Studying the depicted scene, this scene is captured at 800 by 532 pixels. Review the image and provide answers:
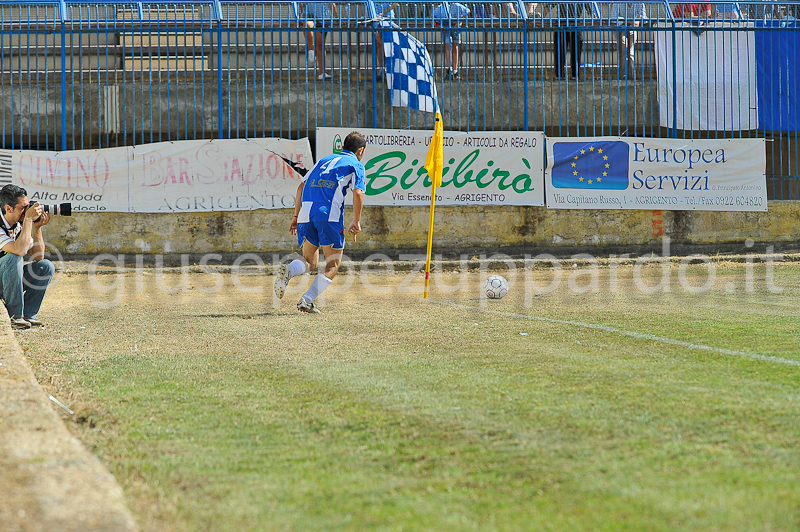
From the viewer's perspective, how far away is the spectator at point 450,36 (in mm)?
13820

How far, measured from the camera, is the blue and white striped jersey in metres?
7.97

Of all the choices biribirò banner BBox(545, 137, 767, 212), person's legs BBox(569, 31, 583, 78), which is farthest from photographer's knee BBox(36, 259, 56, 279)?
person's legs BBox(569, 31, 583, 78)

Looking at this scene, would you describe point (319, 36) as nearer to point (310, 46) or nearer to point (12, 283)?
point (310, 46)

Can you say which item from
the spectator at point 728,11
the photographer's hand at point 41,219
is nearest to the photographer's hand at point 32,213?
the photographer's hand at point 41,219

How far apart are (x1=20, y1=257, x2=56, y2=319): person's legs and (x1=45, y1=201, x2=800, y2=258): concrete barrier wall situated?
20.9ft

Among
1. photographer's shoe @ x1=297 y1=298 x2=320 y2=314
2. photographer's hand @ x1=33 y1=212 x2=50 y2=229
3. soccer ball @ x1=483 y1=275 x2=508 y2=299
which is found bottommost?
photographer's shoe @ x1=297 y1=298 x2=320 y2=314

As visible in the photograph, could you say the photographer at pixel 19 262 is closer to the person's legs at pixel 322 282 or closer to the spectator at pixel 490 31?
the person's legs at pixel 322 282

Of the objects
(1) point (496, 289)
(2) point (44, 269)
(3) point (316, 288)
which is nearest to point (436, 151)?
(1) point (496, 289)

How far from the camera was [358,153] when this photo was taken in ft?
27.2

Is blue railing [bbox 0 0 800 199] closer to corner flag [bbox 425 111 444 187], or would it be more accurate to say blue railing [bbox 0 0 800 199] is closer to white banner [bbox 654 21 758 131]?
white banner [bbox 654 21 758 131]

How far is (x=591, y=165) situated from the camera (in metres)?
13.7

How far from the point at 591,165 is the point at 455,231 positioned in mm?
Answer: 2532

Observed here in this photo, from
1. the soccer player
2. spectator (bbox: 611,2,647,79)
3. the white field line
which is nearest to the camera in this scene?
the white field line

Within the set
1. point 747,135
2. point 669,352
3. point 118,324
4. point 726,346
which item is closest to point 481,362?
point 669,352
